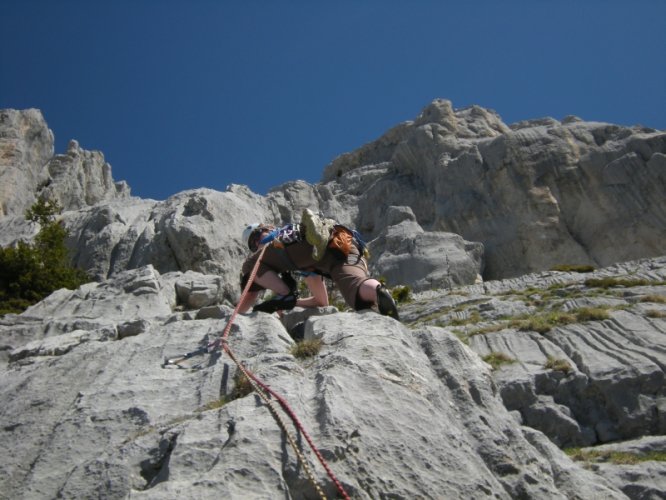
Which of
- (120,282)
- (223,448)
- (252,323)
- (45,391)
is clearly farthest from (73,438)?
(120,282)

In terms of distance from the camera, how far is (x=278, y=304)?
9984mm

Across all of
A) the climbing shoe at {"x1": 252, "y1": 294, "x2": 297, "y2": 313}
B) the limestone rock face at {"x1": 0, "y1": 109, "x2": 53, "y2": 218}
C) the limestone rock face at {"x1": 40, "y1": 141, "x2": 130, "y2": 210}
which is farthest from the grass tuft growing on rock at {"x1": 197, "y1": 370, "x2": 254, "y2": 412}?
the limestone rock face at {"x1": 40, "y1": 141, "x2": 130, "y2": 210}

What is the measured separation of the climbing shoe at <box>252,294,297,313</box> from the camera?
389 inches

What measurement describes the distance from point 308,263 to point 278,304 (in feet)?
2.72

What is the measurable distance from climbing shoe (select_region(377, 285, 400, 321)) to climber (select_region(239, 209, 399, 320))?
0.39ft

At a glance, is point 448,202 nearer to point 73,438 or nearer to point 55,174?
point 55,174

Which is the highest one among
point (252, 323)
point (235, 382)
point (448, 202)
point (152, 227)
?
point (448, 202)

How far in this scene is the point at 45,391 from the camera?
7695mm

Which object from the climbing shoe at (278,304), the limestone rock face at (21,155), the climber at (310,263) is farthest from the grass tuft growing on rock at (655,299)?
the limestone rock face at (21,155)

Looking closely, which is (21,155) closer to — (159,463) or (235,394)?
(235,394)

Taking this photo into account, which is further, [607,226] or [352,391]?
[607,226]

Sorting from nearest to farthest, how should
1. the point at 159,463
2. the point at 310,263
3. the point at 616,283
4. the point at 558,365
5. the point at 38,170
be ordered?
the point at 159,463
the point at 310,263
the point at 558,365
the point at 616,283
the point at 38,170

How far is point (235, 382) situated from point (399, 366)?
Answer: 5.67ft

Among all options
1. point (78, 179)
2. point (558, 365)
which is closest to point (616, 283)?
point (558, 365)
